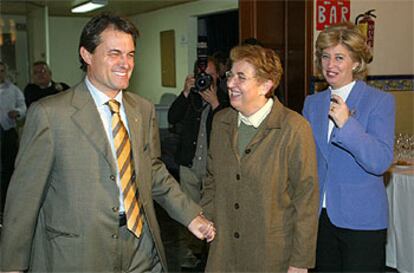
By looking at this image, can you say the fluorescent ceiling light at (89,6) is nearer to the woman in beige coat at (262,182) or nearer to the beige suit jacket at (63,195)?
the woman in beige coat at (262,182)

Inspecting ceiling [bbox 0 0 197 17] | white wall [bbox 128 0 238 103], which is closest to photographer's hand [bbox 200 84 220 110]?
ceiling [bbox 0 0 197 17]

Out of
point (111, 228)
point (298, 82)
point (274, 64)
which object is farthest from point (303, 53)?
point (111, 228)

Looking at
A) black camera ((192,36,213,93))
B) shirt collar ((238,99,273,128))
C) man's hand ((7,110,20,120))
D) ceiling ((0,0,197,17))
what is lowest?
man's hand ((7,110,20,120))

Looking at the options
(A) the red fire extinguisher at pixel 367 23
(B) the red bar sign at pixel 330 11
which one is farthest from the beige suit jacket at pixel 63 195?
(A) the red fire extinguisher at pixel 367 23

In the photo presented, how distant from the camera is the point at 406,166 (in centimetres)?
357

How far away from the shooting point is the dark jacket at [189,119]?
348 centimetres

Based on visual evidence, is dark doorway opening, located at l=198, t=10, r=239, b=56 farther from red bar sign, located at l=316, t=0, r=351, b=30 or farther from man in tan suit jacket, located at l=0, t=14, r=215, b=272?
man in tan suit jacket, located at l=0, t=14, r=215, b=272

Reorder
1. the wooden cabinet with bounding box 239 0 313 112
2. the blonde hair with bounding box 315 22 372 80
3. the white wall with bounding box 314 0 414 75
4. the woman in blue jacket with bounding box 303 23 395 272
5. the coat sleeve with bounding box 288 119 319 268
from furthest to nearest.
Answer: the white wall with bounding box 314 0 414 75
the wooden cabinet with bounding box 239 0 313 112
the blonde hair with bounding box 315 22 372 80
the woman in blue jacket with bounding box 303 23 395 272
the coat sleeve with bounding box 288 119 319 268

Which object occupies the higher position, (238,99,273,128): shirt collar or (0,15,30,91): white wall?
(0,15,30,91): white wall

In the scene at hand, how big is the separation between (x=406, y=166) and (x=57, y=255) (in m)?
2.54

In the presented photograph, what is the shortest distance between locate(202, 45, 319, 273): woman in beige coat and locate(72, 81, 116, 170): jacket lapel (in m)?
0.53

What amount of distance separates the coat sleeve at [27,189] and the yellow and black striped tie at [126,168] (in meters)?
0.22

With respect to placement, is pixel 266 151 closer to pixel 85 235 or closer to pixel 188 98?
pixel 85 235

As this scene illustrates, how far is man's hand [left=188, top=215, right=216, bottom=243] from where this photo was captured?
6.79 feet
